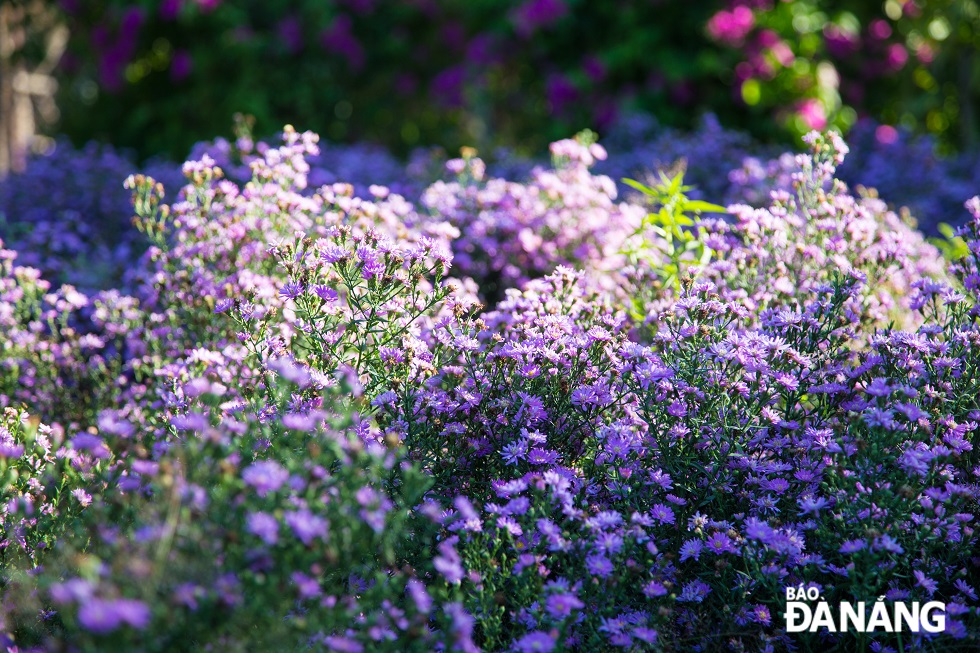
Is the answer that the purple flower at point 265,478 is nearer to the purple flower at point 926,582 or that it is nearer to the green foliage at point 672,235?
the purple flower at point 926,582

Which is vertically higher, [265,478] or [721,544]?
[721,544]

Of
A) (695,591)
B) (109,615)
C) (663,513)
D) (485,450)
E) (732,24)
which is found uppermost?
(732,24)

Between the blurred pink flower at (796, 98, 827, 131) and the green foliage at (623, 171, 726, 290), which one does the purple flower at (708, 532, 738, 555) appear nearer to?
the green foliage at (623, 171, 726, 290)

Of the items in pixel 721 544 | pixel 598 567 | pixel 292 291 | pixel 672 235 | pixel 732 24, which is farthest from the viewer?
pixel 732 24

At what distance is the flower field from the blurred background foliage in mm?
4207

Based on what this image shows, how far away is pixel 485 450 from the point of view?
96.7 inches

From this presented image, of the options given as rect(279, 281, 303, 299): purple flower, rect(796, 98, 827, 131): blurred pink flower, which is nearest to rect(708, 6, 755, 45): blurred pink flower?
rect(796, 98, 827, 131): blurred pink flower

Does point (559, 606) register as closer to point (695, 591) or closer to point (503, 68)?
point (695, 591)

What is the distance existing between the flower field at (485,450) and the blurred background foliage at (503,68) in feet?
13.8

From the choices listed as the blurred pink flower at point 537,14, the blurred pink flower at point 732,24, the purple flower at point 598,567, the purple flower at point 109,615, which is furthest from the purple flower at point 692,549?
the blurred pink flower at point 537,14

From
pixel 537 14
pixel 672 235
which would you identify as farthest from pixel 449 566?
pixel 537 14

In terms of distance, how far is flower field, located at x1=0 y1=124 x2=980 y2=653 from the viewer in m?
1.71

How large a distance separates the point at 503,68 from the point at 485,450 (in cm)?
676

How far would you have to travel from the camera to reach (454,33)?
8.45 metres
